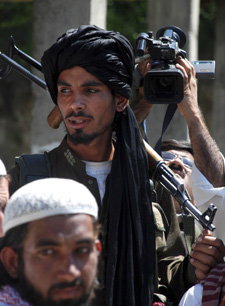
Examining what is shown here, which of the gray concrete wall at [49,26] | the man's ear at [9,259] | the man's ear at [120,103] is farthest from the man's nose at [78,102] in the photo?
the gray concrete wall at [49,26]

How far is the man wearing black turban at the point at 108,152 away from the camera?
138 inches

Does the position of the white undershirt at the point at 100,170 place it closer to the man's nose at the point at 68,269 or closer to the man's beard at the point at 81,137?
the man's beard at the point at 81,137

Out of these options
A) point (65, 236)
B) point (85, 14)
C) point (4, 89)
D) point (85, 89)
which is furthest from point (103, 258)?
point (4, 89)

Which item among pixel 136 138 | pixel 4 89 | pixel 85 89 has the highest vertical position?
pixel 85 89

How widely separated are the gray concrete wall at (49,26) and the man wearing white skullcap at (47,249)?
13.7 feet

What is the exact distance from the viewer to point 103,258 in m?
3.51

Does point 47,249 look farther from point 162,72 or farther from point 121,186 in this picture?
point 162,72

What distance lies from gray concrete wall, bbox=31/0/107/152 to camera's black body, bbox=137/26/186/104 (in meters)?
2.86

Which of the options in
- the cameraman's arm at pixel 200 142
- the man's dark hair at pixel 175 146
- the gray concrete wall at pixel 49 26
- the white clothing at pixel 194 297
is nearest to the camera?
the white clothing at pixel 194 297

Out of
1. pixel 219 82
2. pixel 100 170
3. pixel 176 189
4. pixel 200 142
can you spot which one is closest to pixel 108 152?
A: pixel 100 170

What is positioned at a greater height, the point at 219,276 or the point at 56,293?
the point at 56,293

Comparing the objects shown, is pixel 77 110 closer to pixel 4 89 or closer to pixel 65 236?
pixel 65 236

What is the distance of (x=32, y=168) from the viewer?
3553 millimetres

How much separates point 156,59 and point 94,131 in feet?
1.54
